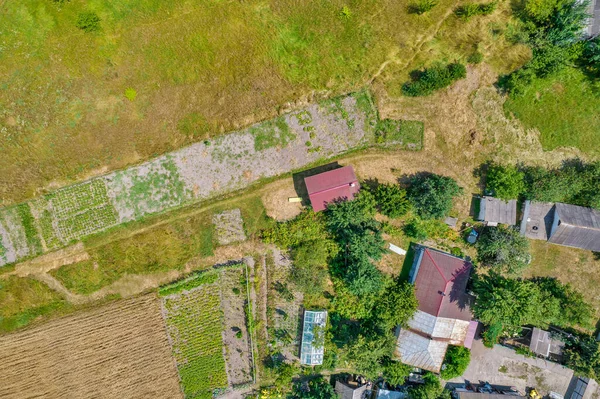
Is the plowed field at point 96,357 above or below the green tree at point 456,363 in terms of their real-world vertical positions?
above

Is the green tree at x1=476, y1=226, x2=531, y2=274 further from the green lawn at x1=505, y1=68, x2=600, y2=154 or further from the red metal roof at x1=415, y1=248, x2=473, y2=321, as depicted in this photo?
the green lawn at x1=505, y1=68, x2=600, y2=154

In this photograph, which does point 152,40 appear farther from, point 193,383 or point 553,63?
point 553,63

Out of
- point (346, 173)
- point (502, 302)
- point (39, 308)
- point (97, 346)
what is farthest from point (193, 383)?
point (502, 302)

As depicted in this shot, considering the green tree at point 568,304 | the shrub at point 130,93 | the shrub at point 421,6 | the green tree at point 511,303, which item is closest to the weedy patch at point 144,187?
the shrub at point 130,93

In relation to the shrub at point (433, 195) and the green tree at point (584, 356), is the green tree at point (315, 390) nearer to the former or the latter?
the shrub at point (433, 195)

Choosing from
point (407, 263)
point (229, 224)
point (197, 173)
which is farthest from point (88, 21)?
point (407, 263)

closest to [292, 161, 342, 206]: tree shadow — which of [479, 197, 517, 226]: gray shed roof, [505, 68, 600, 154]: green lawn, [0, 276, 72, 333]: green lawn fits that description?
[479, 197, 517, 226]: gray shed roof
